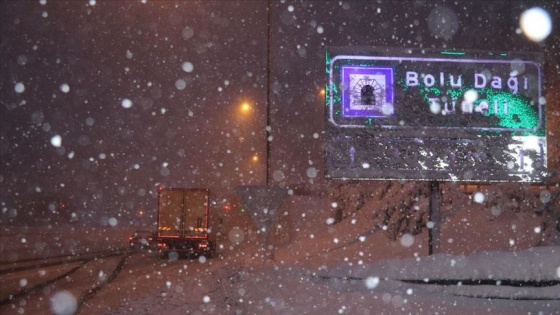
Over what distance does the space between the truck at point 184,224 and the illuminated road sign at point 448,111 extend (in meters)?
14.8

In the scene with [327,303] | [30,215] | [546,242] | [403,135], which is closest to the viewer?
[327,303]

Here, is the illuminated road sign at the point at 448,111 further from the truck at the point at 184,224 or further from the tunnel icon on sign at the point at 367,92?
the truck at the point at 184,224

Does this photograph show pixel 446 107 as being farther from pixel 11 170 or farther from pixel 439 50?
pixel 11 170

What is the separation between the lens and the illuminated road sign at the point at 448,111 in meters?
14.6

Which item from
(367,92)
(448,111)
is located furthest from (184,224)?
(448,111)

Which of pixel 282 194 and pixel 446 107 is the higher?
pixel 446 107

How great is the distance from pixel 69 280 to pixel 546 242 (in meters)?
13.1

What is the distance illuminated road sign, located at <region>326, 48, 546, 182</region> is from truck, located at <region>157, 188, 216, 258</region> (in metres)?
14.8

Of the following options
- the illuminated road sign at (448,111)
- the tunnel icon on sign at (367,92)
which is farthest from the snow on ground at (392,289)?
the tunnel icon on sign at (367,92)

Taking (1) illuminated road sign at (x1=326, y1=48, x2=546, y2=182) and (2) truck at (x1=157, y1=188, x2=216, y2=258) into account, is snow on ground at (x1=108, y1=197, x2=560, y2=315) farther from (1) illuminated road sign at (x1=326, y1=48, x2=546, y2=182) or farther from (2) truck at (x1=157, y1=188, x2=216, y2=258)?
(2) truck at (x1=157, y1=188, x2=216, y2=258)

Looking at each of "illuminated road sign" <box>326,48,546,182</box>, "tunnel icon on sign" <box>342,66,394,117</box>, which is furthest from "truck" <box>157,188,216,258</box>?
"illuminated road sign" <box>326,48,546,182</box>

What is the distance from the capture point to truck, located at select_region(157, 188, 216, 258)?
2811cm

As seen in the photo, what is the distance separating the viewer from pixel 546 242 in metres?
17.0

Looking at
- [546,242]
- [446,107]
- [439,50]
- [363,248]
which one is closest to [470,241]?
[546,242]
